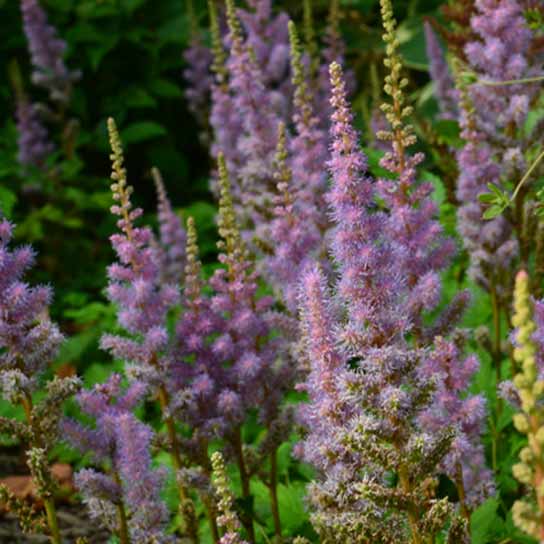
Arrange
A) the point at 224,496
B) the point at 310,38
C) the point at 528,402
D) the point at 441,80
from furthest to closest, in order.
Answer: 1. the point at 441,80
2. the point at 310,38
3. the point at 224,496
4. the point at 528,402

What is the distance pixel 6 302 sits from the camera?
10.5ft

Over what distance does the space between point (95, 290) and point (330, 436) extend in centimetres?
480

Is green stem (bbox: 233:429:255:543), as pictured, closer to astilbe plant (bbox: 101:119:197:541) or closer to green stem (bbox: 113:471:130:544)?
astilbe plant (bbox: 101:119:197:541)

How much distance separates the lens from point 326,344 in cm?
288

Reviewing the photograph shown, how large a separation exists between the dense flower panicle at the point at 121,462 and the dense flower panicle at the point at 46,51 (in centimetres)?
486

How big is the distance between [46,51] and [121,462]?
5.22 m

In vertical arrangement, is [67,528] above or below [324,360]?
below

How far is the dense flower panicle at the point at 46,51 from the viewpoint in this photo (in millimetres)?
7750

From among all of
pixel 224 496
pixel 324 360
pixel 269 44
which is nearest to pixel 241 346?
pixel 324 360

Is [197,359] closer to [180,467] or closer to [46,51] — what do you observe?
[180,467]

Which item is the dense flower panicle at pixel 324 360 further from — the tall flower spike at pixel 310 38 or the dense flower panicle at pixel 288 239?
the tall flower spike at pixel 310 38

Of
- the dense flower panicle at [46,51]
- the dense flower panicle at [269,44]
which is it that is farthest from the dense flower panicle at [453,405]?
the dense flower panicle at [46,51]

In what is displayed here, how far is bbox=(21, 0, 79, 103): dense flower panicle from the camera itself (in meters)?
7.75

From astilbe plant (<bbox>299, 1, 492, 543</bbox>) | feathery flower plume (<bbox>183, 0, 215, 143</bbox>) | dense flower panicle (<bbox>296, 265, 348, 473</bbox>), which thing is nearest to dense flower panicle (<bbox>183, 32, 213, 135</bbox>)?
feathery flower plume (<bbox>183, 0, 215, 143</bbox>)
